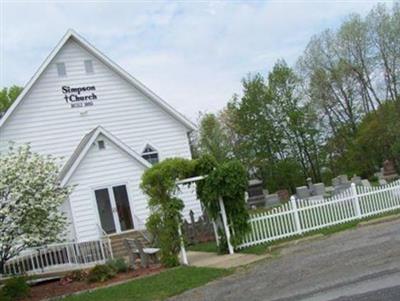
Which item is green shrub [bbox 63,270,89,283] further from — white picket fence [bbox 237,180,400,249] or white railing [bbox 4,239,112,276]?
white picket fence [bbox 237,180,400,249]

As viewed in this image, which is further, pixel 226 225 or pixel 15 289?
pixel 226 225

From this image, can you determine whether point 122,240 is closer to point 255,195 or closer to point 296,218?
point 296,218

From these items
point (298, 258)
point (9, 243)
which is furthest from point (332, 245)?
point (9, 243)

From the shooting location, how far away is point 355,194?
1889 centimetres

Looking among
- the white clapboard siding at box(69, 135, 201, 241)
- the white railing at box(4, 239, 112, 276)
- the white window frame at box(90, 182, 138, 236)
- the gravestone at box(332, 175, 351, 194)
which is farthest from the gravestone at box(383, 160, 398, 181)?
the white railing at box(4, 239, 112, 276)

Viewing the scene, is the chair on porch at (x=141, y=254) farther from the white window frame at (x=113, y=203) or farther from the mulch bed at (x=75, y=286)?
the white window frame at (x=113, y=203)

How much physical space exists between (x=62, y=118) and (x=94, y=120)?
4.82ft

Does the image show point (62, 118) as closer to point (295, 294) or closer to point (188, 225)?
point (188, 225)

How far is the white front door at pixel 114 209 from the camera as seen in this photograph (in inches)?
910

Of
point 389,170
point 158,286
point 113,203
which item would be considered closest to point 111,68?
point 113,203

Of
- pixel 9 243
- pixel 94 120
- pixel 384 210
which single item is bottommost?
pixel 384 210

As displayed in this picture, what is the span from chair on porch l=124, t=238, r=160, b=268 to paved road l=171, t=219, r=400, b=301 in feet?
13.0

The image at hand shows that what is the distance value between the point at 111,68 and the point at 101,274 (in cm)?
1365

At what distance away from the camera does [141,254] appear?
16.1m
